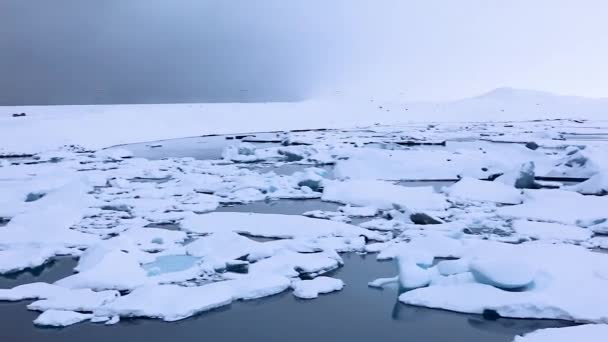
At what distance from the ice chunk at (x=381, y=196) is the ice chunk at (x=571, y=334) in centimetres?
313

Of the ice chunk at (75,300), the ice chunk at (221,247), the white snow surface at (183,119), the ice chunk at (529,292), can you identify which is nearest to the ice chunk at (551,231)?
the ice chunk at (529,292)

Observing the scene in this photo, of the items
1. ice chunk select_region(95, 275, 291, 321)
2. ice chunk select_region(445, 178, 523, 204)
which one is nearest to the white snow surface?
ice chunk select_region(445, 178, 523, 204)

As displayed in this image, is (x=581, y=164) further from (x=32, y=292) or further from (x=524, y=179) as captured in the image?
(x=32, y=292)

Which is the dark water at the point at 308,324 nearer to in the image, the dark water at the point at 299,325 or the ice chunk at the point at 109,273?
the dark water at the point at 299,325

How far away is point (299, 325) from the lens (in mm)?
3424

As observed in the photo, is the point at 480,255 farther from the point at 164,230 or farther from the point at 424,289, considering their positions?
the point at 164,230

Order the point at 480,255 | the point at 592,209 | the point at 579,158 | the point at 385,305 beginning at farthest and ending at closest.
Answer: the point at 579,158, the point at 592,209, the point at 480,255, the point at 385,305

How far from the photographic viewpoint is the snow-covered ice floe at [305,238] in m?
3.67

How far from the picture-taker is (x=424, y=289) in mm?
3799

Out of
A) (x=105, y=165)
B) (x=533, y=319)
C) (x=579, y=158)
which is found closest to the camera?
(x=533, y=319)

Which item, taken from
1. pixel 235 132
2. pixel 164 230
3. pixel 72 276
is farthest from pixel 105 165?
pixel 235 132

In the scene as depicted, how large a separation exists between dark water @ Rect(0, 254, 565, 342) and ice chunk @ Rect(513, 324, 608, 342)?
0.13 metres

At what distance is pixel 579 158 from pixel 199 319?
8.37 metres

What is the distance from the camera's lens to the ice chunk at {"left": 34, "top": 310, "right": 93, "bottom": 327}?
3.31 m
